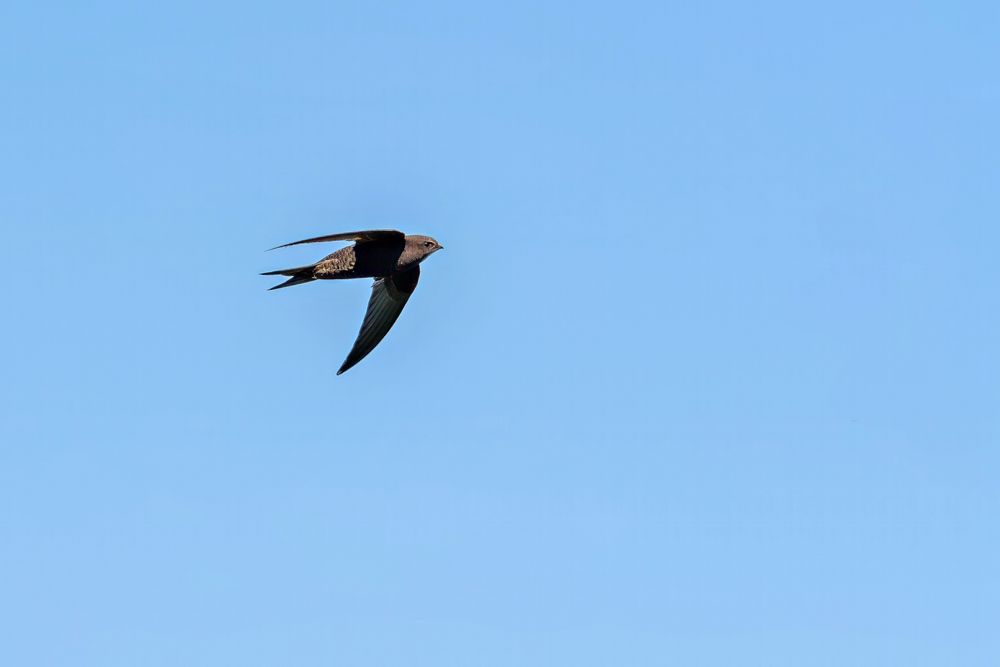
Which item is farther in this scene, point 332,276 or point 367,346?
point 367,346

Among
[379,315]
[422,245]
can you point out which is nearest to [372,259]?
[422,245]

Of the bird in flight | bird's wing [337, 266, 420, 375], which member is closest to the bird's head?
the bird in flight

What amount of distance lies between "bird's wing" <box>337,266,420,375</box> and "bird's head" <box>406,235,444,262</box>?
282cm

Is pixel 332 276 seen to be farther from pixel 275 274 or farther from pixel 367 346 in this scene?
pixel 367 346

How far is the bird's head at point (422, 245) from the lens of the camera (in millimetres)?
36750

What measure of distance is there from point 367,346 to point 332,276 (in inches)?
153

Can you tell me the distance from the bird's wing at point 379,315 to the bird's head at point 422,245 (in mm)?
Result: 2817

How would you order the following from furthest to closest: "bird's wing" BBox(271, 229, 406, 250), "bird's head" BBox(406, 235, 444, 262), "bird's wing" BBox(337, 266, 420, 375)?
"bird's wing" BBox(337, 266, 420, 375)
"bird's head" BBox(406, 235, 444, 262)
"bird's wing" BBox(271, 229, 406, 250)

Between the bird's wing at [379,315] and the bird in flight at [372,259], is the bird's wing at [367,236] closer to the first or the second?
the bird in flight at [372,259]

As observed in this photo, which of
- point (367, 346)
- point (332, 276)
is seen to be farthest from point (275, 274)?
point (367, 346)

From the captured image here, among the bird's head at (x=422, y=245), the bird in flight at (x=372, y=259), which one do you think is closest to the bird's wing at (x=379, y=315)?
the bird in flight at (x=372, y=259)

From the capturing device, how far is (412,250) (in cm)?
3672

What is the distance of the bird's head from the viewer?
121 ft

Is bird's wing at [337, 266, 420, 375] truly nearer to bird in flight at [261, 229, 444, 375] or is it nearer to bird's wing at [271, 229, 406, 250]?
bird in flight at [261, 229, 444, 375]
